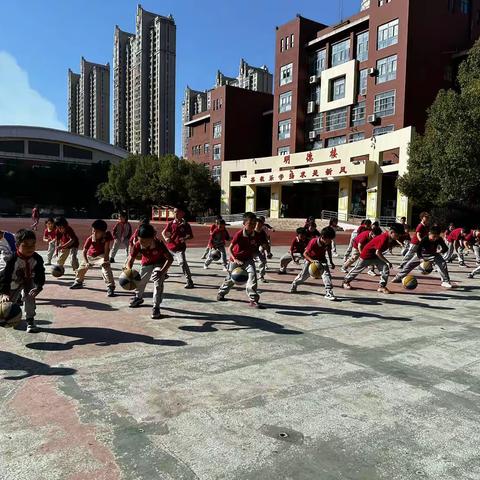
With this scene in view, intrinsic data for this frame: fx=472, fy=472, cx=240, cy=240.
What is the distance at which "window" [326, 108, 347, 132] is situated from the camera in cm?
4775

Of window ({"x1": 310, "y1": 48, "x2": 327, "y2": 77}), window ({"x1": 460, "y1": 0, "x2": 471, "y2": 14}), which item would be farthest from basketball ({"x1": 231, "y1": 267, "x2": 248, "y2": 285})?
window ({"x1": 310, "y1": 48, "x2": 327, "y2": 77})

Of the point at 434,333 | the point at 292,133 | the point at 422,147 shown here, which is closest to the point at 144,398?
the point at 434,333

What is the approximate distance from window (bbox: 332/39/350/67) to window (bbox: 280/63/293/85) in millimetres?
5414

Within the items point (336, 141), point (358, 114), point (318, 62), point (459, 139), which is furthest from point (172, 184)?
point (459, 139)

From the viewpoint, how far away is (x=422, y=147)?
95.9ft

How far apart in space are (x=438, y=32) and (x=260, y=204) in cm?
2555

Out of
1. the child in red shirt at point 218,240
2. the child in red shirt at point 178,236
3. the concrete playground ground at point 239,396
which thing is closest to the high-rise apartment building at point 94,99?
the child in red shirt at point 218,240

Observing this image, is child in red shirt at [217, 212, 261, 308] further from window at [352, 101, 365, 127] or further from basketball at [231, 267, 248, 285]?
window at [352, 101, 365, 127]

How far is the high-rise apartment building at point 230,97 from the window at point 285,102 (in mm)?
10017

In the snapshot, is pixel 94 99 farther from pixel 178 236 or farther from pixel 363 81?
pixel 178 236

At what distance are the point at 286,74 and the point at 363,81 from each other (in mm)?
11821

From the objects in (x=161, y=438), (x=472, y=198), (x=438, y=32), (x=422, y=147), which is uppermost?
(x=438, y=32)

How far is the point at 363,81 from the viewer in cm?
4531

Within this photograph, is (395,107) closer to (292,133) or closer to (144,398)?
(292,133)
